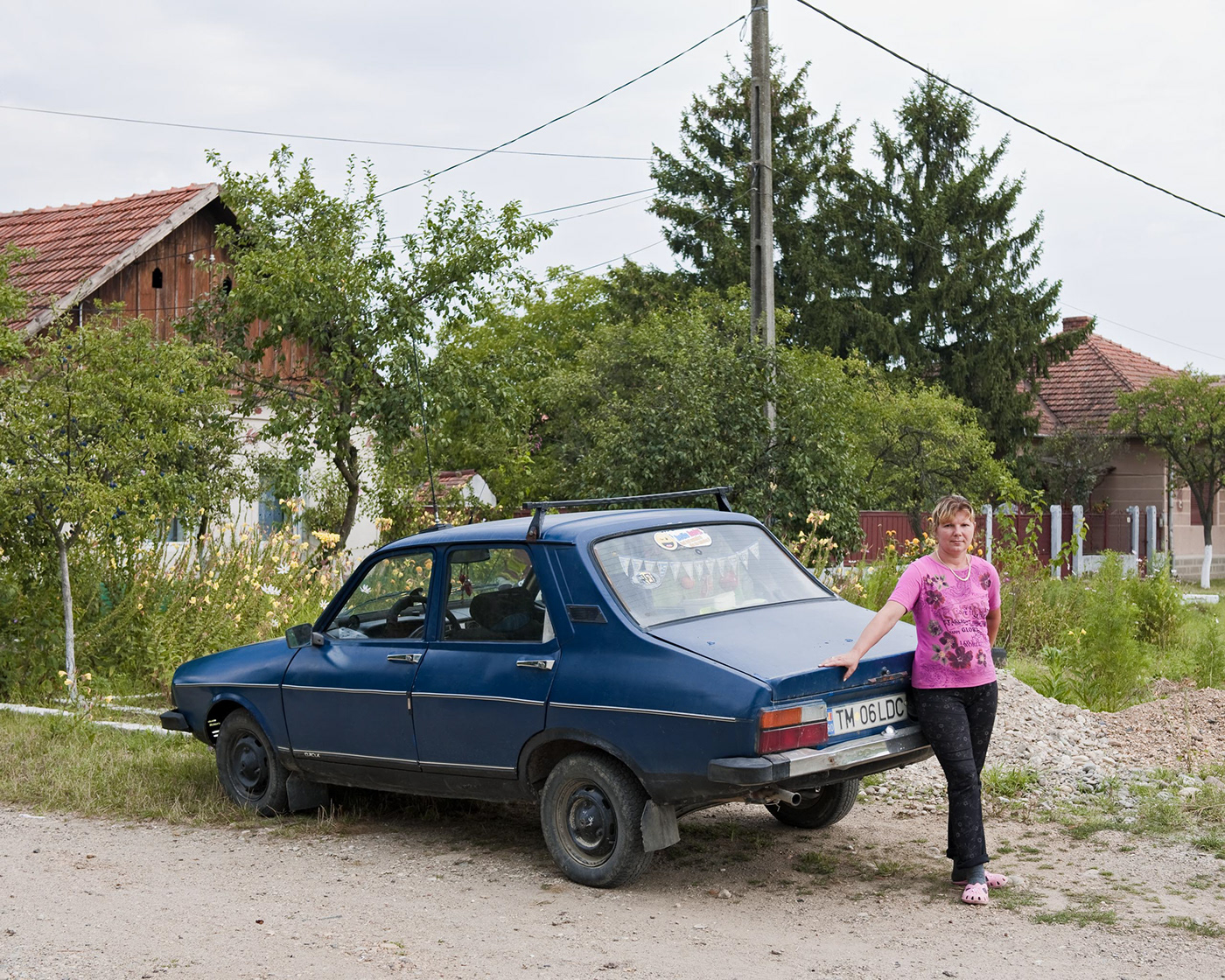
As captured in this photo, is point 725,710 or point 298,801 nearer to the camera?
point 725,710

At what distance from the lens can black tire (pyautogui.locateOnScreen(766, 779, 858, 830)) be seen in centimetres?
691

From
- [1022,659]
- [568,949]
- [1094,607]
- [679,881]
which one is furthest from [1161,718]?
[568,949]

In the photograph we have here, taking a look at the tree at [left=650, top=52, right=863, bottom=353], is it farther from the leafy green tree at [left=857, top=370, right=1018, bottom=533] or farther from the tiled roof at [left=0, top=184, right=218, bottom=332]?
the tiled roof at [left=0, top=184, right=218, bottom=332]

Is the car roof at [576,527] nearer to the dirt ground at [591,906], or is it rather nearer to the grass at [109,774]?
the dirt ground at [591,906]

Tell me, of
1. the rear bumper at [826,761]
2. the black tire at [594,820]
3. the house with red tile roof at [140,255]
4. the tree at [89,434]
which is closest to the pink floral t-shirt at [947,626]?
the rear bumper at [826,761]

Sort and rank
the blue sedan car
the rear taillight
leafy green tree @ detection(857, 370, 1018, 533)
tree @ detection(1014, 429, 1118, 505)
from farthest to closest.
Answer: tree @ detection(1014, 429, 1118, 505) → leafy green tree @ detection(857, 370, 1018, 533) → the blue sedan car → the rear taillight

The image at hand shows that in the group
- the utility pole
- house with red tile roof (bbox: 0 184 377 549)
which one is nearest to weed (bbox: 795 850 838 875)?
the utility pole

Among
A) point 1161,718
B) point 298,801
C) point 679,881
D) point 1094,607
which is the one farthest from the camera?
point 1094,607

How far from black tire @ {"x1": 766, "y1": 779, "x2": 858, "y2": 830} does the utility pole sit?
933 centimetres

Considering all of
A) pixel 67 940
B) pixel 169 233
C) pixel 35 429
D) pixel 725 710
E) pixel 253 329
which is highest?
pixel 169 233

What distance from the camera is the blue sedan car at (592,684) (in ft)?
18.1

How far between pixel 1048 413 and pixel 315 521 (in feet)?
77.0

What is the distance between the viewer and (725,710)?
5375 mm

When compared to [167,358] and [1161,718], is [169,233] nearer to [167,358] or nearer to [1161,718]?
[167,358]
